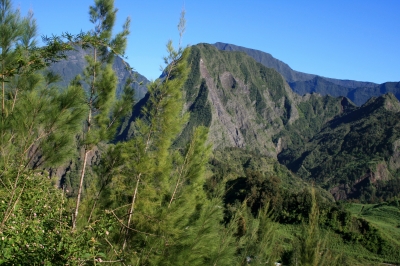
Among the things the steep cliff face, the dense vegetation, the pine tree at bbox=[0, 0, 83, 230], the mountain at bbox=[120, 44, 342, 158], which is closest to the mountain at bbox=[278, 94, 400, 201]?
the steep cliff face

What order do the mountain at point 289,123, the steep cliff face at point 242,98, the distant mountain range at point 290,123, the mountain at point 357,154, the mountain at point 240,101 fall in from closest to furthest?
the mountain at point 357,154 → the mountain at point 289,123 → the distant mountain range at point 290,123 → the mountain at point 240,101 → the steep cliff face at point 242,98

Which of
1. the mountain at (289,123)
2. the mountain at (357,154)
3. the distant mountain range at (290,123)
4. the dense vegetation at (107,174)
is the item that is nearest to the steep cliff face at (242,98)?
the mountain at (289,123)

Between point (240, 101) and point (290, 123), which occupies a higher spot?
point (240, 101)

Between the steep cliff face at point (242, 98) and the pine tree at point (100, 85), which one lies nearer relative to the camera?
the pine tree at point (100, 85)

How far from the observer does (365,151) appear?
4739 inches

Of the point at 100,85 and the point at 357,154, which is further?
the point at 357,154

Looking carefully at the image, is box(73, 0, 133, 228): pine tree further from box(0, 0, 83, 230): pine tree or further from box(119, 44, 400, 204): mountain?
box(119, 44, 400, 204): mountain

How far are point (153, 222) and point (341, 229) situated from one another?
35.2 m

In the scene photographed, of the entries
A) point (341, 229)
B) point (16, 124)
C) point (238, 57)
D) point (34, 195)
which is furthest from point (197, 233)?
point (238, 57)

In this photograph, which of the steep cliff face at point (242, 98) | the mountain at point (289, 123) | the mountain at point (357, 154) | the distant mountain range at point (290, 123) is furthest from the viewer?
the steep cliff face at point (242, 98)

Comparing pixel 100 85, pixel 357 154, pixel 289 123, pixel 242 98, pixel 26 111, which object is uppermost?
pixel 242 98

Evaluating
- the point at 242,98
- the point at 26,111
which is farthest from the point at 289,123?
the point at 26,111

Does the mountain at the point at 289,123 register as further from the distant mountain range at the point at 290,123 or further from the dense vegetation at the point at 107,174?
the dense vegetation at the point at 107,174

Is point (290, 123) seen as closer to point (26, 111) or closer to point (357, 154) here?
point (357, 154)
